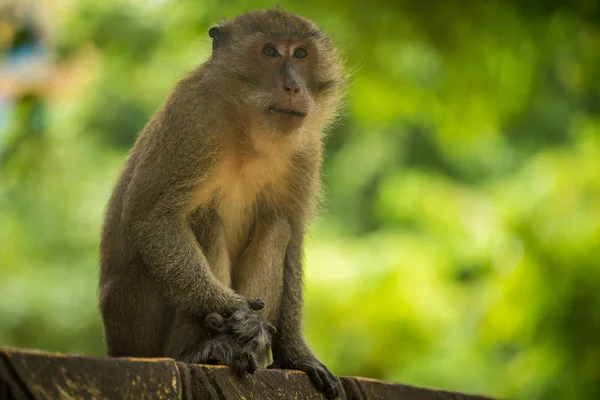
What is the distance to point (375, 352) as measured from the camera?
1174 centimetres

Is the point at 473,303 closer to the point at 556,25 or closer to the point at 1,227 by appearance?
the point at 556,25

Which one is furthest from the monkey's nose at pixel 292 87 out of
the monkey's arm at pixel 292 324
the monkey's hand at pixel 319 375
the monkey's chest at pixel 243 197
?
the monkey's hand at pixel 319 375

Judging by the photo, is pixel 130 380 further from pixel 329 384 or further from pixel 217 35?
pixel 217 35

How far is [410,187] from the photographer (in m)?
12.3

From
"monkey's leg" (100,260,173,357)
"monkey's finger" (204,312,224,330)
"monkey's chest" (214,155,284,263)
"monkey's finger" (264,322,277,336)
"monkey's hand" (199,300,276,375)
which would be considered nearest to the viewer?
"monkey's hand" (199,300,276,375)

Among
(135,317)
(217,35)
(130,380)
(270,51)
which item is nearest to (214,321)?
(135,317)

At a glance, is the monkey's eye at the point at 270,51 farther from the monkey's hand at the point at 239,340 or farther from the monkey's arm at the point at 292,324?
the monkey's hand at the point at 239,340

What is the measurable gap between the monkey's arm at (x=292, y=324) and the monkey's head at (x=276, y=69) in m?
0.90

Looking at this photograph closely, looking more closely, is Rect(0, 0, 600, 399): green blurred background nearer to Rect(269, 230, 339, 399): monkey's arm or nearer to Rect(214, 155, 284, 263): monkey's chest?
Rect(214, 155, 284, 263): monkey's chest

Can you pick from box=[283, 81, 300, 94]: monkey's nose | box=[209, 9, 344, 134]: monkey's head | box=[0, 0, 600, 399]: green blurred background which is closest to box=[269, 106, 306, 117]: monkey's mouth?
box=[209, 9, 344, 134]: monkey's head

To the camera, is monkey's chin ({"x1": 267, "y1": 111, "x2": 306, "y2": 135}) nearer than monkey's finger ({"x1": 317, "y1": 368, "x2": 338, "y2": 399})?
No

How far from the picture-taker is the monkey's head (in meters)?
6.11

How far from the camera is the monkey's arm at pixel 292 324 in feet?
19.9

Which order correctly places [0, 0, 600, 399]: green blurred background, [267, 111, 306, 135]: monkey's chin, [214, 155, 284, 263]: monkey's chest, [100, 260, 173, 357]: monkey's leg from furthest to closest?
[0, 0, 600, 399]: green blurred background → [214, 155, 284, 263]: monkey's chest → [267, 111, 306, 135]: monkey's chin → [100, 260, 173, 357]: monkey's leg
